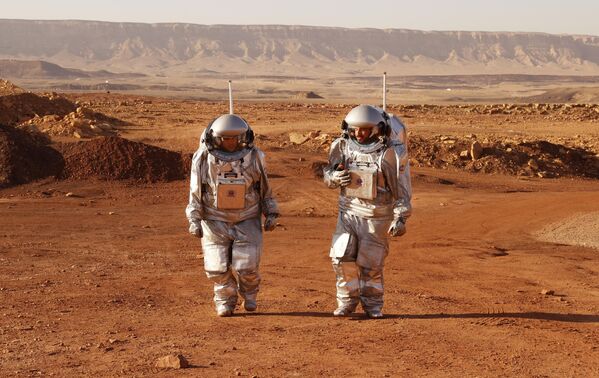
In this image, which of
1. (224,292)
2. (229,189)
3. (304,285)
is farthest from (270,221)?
(304,285)

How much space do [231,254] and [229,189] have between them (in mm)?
647

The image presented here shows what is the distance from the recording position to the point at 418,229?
57.6 ft

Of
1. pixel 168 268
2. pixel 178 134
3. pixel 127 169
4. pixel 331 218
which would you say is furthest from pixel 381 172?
pixel 178 134

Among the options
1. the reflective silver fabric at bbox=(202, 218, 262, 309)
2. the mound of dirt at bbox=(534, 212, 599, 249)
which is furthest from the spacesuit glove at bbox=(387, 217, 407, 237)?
the mound of dirt at bbox=(534, 212, 599, 249)

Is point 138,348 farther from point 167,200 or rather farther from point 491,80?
point 491,80

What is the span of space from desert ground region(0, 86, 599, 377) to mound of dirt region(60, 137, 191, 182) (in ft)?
0.62

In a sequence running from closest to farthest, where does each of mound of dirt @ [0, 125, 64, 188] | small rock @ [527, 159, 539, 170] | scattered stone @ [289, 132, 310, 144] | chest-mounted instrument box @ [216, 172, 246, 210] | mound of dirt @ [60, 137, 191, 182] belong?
chest-mounted instrument box @ [216, 172, 246, 210] → mound of dirt @ [0, 125, 64, 188] → mound of dirt @ [60, 137, 191, 182] → small rock @ [527, 159, 539, 170] → scattered stone @ [289, 132, 310, 144]

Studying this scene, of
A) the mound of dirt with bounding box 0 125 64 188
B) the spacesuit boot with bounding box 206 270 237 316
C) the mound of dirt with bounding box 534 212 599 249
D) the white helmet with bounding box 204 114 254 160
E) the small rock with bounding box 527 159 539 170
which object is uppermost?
the white helmet with bounding box 204 114 254 160

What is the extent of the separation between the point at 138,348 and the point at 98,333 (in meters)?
0.77

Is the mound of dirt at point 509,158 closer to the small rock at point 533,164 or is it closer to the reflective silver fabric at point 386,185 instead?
the small rock at point 533,164

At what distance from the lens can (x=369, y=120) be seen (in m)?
9.57

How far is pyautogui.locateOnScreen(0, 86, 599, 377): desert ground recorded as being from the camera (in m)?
8.30

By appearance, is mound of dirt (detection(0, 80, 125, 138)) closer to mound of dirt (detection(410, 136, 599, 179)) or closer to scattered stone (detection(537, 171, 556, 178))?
mound of dirt (detection(410, 136, 599, 179))

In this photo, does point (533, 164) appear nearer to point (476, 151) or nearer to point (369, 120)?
point (476, 151)
